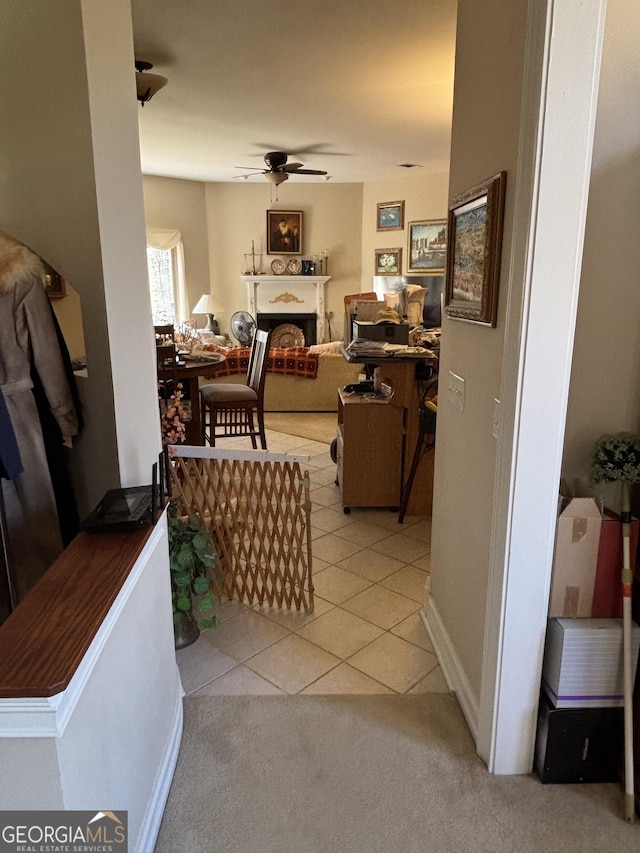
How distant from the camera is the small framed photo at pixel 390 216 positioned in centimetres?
825

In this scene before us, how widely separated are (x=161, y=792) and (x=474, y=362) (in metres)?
1.57

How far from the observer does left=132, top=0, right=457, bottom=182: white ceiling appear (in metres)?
3.02

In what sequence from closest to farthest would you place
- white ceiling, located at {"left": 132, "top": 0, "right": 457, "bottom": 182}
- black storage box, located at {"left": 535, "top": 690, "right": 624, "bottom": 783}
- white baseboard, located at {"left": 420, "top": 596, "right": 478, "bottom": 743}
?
black storage box, located at {"left": 535, "top": 690, "right": 624, "bottom": 783} < white baseboard, located at {"left": 420, "top": 596, "right": 478, "bottom": 743} < white ceiling, located at {"left": 132, "top": 0, "right": 457, "bottom": 182}

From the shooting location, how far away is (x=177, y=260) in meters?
8.48

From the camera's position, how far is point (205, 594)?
87.7 inches

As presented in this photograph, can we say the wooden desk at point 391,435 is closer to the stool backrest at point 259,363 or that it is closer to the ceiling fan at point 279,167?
the stool backrest at point 259,363

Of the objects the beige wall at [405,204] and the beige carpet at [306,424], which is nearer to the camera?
the beige carpet at [306,424]

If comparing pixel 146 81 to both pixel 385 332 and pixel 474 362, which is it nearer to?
pixel 385 332

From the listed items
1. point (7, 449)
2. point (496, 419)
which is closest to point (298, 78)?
point (496, 419)

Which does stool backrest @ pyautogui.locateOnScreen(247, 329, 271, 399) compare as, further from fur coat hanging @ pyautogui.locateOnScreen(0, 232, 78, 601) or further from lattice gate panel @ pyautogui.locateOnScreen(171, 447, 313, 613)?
fur coat hanging @ pyautogui.locateOnScreen(0, 232, 78, 601)

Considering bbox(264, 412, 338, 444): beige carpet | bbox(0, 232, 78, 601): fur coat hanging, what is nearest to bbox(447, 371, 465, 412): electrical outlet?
bbox(0, 232, 78, 601): fur coat hanging

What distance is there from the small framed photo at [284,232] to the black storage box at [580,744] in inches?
316

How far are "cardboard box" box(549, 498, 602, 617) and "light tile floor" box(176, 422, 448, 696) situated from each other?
661 mm

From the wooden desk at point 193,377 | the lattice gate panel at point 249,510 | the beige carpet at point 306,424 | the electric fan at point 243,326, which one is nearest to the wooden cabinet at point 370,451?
the lattice gate panel at point 249,510
